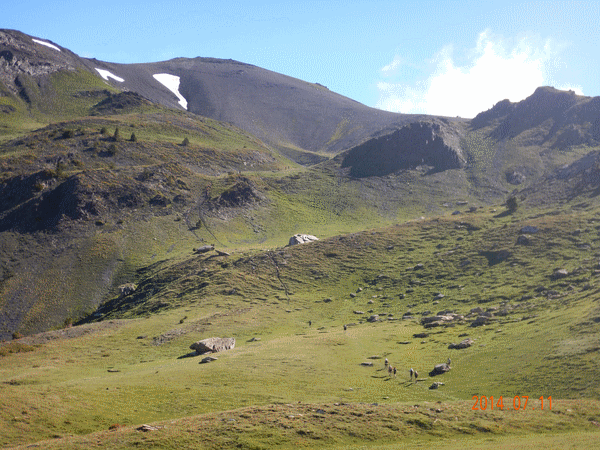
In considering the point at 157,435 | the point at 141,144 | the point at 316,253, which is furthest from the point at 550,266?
the point at 141,144

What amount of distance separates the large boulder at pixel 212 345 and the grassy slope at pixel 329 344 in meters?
2.65

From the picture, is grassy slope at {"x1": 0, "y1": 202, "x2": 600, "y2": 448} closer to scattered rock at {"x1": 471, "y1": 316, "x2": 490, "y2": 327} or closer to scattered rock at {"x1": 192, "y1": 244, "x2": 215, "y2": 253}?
scattered rock at {"x1": 471, "y1": 316, "x2": 490, "y2": 327}

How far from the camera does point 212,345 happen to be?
62.8m

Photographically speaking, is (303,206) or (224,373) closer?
(224,373)

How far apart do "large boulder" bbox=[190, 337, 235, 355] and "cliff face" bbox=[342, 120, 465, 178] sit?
5060 inches

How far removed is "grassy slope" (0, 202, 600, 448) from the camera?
36656mm

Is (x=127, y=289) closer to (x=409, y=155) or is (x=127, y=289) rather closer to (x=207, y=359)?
(x=207, y=359)

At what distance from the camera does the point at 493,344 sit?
5428 centimetres

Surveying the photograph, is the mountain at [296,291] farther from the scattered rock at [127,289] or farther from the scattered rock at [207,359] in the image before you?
the scattered rock at [207,359]

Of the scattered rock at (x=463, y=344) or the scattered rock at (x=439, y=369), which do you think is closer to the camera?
the scattered rock at (x=439, y=369)

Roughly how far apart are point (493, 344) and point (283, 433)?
1280 inches

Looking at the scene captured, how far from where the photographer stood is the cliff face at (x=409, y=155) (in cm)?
18600

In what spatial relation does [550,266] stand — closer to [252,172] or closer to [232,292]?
[232,292]

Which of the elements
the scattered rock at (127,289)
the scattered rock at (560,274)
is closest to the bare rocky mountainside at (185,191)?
the scattered rock at (127,289)
